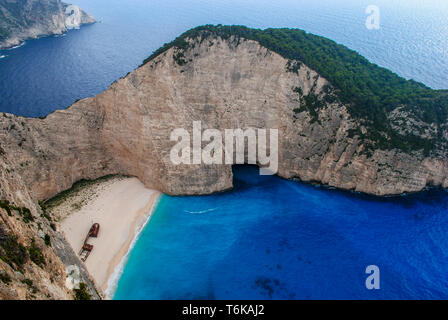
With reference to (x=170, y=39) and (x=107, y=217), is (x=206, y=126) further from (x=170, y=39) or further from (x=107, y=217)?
(x=170, y=39)

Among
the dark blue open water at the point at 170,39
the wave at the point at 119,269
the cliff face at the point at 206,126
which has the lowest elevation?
the wave at the point at 119,269

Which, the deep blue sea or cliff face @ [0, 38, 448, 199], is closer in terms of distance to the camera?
the deep blue sea

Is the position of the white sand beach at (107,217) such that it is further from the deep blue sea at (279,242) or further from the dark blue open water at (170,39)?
the dark blue open water at (170,39)

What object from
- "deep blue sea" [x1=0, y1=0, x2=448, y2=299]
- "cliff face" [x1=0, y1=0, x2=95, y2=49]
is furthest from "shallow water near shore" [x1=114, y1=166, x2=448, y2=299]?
"cliff face" [x1=0, y1=0, x2=95, y2=49]

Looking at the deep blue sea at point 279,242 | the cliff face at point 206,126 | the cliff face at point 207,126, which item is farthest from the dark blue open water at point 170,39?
the cliff face at point 207,126

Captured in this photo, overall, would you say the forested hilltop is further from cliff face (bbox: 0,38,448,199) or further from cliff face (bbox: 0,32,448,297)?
cliff face (bbox: 0,38,448,199)

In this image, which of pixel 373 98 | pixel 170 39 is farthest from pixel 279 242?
pixel 170 39
